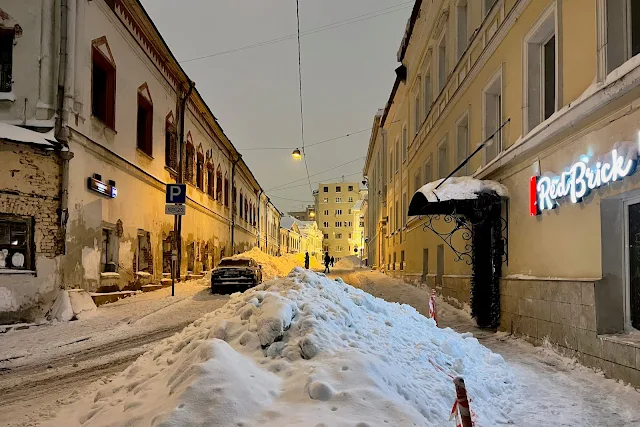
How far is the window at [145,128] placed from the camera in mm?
17719

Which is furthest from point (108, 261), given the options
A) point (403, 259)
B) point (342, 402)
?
point (403, 259)

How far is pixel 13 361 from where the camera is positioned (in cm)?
766

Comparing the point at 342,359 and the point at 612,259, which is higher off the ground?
the point at 612,259

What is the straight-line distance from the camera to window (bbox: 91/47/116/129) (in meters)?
14.0

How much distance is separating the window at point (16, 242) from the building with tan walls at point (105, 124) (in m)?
0.18

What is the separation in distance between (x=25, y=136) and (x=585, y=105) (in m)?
11.0

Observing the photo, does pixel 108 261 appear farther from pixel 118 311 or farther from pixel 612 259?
pixel 612 259

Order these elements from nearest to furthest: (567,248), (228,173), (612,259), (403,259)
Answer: (612,259) → (567,248) → (403,259) → (228,173)

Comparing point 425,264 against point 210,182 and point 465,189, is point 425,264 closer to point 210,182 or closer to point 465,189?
point 465,189

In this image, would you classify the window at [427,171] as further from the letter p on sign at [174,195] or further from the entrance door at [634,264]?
the entrance door at [634,264]

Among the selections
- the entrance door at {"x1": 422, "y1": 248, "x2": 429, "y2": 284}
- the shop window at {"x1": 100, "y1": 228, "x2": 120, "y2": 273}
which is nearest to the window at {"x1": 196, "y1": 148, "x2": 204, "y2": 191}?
the shop window at {"x1": 100, "y1": 228, "x2": 120, "y2": 273}

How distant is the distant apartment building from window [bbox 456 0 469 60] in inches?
3716

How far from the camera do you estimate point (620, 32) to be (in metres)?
6.59

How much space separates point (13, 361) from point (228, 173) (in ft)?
92.3
